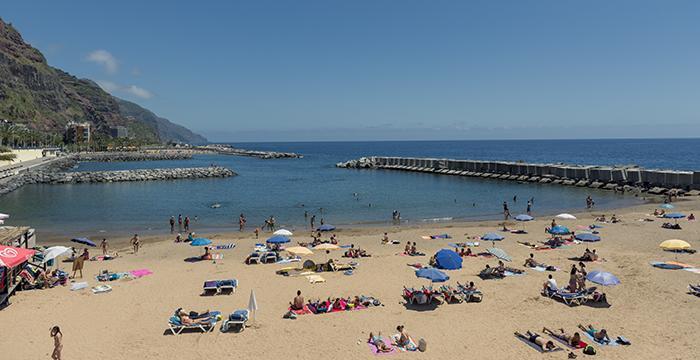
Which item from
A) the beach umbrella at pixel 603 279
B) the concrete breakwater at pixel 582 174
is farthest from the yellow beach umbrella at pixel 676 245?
the concrete breakwater at pixel 582 174

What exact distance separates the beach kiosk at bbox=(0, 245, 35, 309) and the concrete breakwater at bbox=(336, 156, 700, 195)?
171 feet

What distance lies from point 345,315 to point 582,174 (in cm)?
5332

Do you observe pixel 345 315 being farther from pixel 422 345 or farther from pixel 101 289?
pixel 101 289

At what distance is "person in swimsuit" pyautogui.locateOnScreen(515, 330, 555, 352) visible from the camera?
41.1 ft

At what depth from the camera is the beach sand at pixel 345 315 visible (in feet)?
42.0

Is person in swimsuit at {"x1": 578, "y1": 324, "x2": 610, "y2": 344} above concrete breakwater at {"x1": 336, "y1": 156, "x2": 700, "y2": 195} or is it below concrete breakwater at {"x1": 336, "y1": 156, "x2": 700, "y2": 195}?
below

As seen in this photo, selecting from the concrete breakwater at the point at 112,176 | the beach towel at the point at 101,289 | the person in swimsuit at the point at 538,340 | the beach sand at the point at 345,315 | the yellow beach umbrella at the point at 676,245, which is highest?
the yellow beach umbrella at the point at 676,245

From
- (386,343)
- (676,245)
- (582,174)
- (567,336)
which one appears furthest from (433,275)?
(582,174)

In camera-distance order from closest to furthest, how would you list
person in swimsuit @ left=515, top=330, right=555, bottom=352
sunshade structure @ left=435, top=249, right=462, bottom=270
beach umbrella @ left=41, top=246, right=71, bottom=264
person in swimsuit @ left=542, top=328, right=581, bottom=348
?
person in swimsuit @ left=515, top=330, right=555, bottom=352 < person in swimsuit @ left=542, top=328, right=581, bottom=348 < sunshade structure @ left=435, top=249, right=462, bottom=270 < beach umbrella @ left=41, top=246, right=71, bottom=264

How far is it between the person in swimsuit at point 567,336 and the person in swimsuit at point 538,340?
19.2 inches

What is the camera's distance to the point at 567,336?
1301 cm

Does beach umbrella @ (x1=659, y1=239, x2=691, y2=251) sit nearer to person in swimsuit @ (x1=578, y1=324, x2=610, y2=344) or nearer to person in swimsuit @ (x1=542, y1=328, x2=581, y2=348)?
person in swimsuit @ (x1=578, y1=324, x2=610, y2=344)

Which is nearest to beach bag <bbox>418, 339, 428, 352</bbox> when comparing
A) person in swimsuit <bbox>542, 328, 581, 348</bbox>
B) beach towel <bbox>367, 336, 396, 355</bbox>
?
beach towel <bbox>367, 336, 396, 355</bbox>

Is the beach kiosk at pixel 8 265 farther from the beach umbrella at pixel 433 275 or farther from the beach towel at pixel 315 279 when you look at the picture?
the beach umbrella at pixel 433 275
